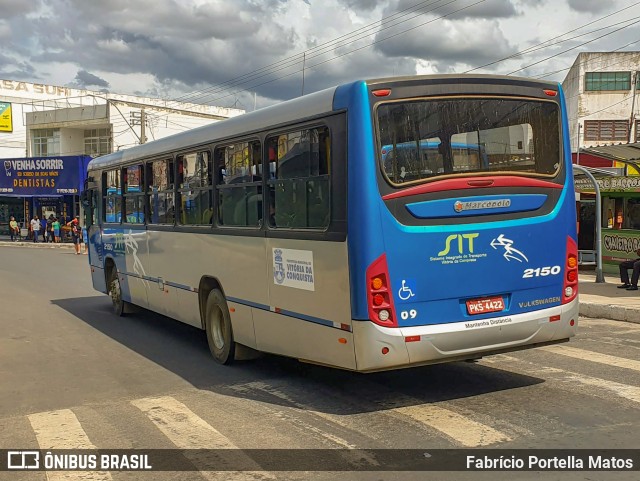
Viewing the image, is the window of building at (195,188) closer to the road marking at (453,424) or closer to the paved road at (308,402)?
the paved road at (308,402)

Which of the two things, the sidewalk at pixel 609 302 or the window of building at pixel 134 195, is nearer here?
the window of building at pixel 134 195

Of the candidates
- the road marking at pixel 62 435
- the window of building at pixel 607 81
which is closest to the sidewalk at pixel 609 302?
the road marking at pixel 62 435

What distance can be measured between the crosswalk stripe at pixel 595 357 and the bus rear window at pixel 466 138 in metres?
2.68

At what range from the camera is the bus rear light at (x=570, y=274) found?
6.79 meters

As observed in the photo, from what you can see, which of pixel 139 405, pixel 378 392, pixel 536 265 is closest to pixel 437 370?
pixel 378 392

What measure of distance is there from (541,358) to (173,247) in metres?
5.24

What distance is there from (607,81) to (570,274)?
4192 cm

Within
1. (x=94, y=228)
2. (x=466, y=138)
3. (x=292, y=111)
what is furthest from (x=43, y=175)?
(x=466, y=138)

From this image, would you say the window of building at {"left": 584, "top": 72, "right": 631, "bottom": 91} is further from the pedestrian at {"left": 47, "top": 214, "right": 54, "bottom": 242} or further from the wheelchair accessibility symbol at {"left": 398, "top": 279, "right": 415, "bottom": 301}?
the wheelchair accessibility symbol at {"left": 398, "top": 279, "right": 415, "bottom": 301}

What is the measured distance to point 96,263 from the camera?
1430 centimetres

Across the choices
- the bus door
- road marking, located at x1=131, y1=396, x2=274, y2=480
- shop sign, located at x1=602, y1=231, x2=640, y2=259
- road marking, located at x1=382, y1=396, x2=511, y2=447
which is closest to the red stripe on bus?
road marking, located at x1=382, y1=396, x2=511, y2=447

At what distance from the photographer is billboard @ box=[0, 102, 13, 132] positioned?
58.3 metres

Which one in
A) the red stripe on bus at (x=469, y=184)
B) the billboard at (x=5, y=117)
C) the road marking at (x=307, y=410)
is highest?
the billboard at (x=5, y=117)

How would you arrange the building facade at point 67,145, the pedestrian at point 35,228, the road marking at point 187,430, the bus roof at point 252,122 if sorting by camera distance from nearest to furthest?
1. the road marking at point 187,430
2. the bus roof at point 252,122
3. the pedestrian at point 35,228
4. the building facade at point 67,145
